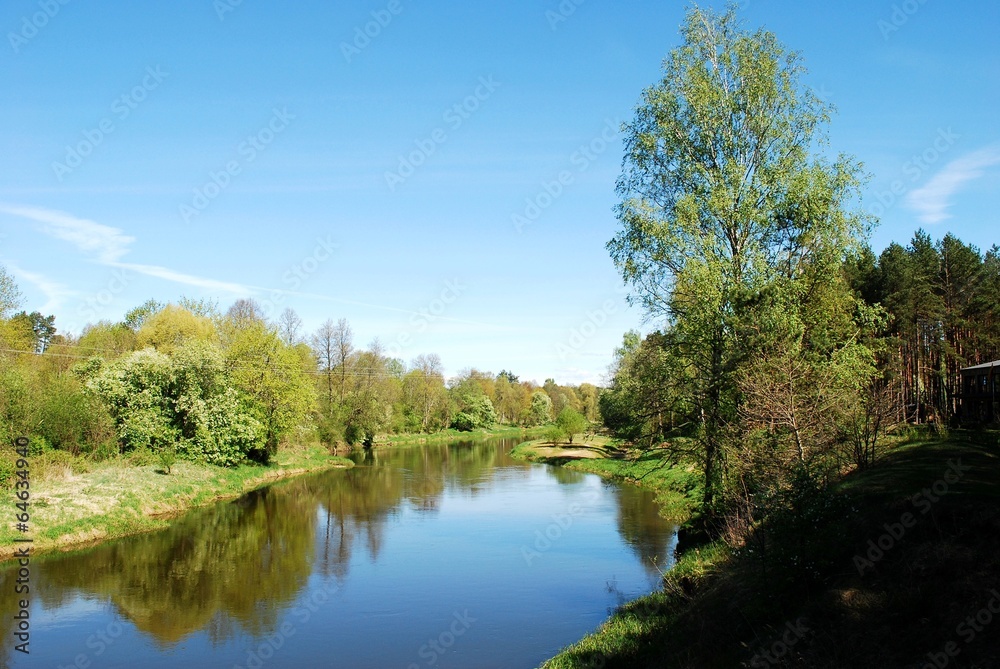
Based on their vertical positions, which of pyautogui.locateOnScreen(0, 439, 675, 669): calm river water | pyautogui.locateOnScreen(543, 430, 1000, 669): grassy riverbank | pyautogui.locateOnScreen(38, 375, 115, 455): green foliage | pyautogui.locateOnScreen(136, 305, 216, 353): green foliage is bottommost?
pyautogui.locateOnScreen(0, 439, 675, 669): calm river water

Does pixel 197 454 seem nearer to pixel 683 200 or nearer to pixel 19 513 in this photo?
pixel 19 513

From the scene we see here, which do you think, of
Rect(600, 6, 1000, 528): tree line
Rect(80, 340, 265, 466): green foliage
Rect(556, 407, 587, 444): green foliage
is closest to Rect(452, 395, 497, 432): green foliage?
Rect(556, 407, 587, 444): green foliage

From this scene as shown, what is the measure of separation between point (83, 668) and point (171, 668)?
1811 millimetres

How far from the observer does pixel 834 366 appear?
49.1 ft

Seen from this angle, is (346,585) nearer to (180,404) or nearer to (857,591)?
(857,591)

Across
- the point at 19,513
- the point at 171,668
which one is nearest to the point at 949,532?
the point at 171,668

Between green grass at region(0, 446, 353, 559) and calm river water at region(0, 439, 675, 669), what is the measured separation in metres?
1.14

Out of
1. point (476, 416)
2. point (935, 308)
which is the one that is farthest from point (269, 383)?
point (476, 416)

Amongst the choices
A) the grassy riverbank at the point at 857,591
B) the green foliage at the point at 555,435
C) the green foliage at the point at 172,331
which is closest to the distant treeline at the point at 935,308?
the grassy riverbank at the point at 857,591

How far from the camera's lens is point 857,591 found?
29.8ft

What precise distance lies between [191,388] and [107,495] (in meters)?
11.9

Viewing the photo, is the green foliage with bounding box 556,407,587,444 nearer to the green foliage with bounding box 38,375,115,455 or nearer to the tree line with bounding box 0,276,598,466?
the tree line with bounding box 0,276,598,466

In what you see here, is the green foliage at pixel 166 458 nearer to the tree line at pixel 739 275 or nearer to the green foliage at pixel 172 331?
the green foliage at pixel 172 331

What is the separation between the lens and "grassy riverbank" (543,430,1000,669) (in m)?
7.82
